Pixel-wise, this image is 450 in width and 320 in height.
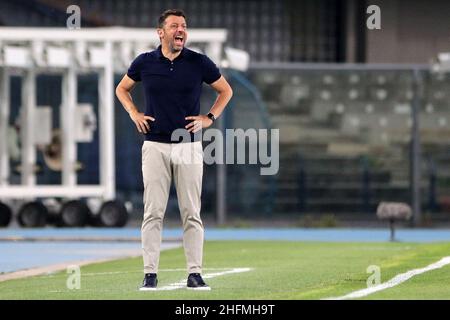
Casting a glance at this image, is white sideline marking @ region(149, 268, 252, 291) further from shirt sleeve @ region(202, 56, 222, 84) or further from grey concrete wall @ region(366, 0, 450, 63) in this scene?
grey concrete wall @ region(366, 0, 450, 63)

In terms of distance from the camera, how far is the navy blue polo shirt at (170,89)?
14.6 m

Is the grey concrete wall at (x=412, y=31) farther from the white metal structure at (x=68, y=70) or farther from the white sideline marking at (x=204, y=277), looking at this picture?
the white sideline marking at (x=204, y=277)

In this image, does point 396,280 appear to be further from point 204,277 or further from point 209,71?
point 209,71

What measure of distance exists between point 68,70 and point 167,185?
19.7 metres

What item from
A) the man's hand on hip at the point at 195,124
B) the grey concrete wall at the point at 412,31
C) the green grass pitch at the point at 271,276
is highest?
the grey concrete wall at the point at 412,31

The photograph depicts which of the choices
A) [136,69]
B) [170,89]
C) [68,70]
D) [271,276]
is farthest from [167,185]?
[68,70]

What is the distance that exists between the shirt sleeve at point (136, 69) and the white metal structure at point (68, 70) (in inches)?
712

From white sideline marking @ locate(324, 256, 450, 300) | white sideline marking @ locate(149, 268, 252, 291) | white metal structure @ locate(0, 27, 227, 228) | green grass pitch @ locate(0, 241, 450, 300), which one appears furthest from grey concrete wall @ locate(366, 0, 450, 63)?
white sideline marking @ locate(149, 268, 252, 291)

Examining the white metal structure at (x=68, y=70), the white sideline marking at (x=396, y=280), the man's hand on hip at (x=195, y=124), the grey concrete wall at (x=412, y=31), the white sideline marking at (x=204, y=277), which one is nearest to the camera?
the white sideline marking at (x=396, y=280)

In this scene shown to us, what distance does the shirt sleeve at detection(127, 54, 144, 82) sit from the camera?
14773 millimetres

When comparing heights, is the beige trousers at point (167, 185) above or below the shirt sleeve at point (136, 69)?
below

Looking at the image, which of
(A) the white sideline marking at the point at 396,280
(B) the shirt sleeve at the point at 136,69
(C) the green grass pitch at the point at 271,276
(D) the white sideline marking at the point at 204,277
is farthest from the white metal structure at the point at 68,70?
(B) the shirt sleeve at the point at 136,69

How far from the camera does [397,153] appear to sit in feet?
118
